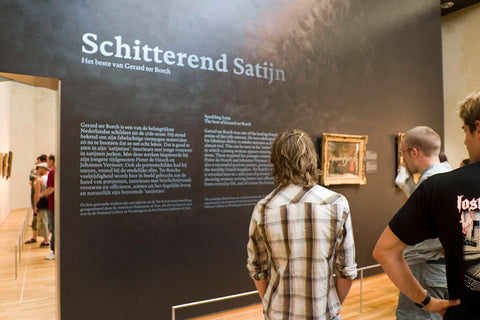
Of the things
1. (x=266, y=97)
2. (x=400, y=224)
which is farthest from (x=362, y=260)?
(x=400, y=224)

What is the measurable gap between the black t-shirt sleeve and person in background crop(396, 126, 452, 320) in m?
1.38

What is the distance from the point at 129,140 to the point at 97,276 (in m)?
1.62

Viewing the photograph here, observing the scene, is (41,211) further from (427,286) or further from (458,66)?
(458,66)

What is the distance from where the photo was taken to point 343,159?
6.51m

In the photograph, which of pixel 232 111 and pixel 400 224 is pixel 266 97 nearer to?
pixel 232 111

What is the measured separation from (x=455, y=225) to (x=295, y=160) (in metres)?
0.91

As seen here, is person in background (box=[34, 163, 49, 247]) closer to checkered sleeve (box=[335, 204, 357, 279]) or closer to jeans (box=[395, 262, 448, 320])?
jeans (box=[395, 262, 448, 320])

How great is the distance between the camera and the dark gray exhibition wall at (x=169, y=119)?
416 cm

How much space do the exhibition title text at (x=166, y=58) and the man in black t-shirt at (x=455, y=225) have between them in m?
3.82

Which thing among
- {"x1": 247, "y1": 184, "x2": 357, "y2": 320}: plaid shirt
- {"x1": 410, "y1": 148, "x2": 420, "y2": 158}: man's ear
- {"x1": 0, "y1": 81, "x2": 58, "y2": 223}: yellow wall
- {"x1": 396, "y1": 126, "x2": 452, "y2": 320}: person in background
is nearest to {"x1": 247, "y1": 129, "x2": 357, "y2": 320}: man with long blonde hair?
{"x1": 247, "y1": 184, "x2": 357, "y2": 320}: plaid shirt

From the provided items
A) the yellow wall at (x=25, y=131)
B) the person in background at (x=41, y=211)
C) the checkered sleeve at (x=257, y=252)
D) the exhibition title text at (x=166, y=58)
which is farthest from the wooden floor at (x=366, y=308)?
the yellow wall at (x=25, y=131)

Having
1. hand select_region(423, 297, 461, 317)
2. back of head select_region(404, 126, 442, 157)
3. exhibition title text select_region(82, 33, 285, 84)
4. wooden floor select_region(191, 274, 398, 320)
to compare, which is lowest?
wooden floor select_region(191, 274, 398, 320)

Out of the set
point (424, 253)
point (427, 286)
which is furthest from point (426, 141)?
point (427, 286)

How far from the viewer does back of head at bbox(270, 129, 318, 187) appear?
2.19 m
